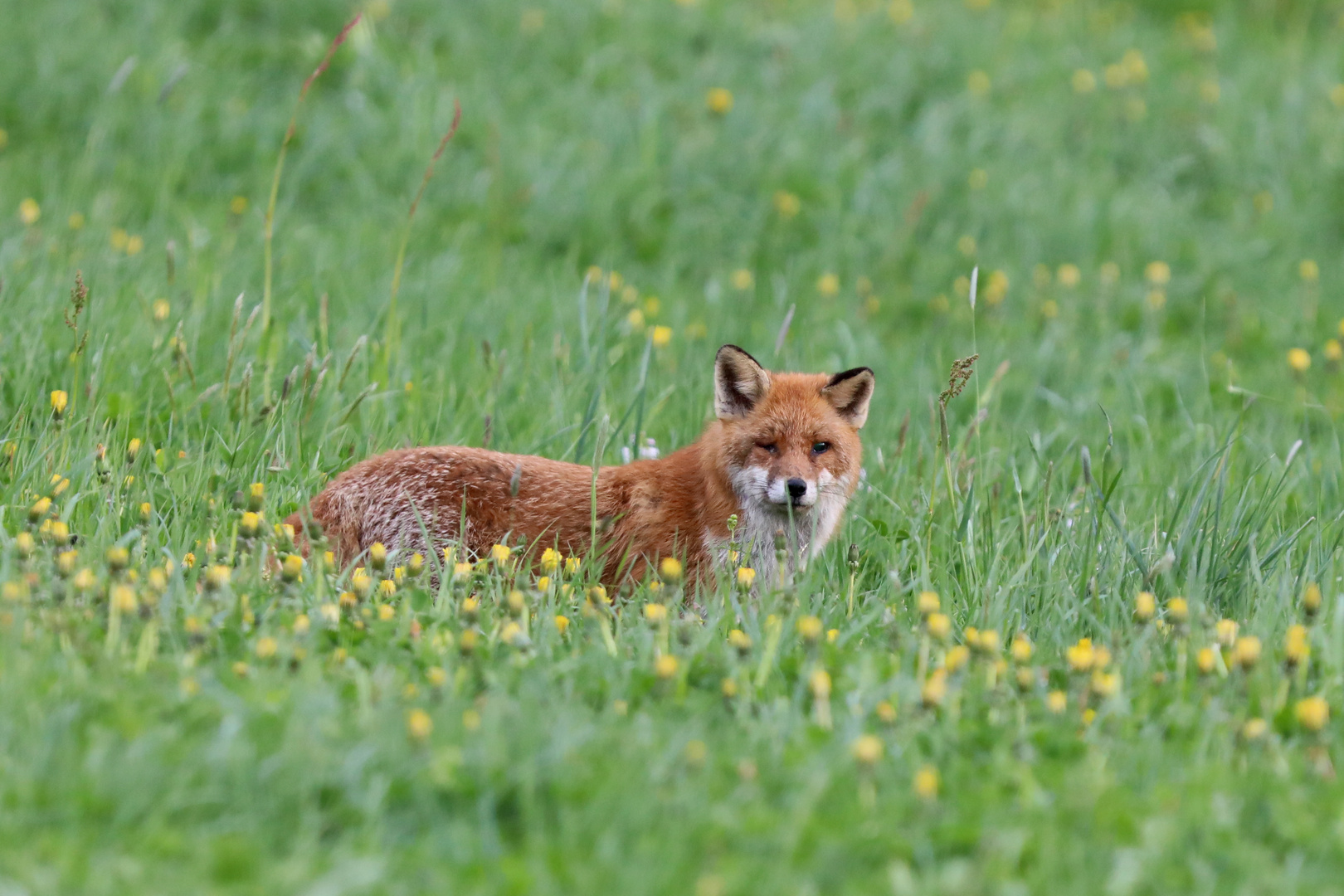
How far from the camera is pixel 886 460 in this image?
306 inches

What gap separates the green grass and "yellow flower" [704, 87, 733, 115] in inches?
4.2

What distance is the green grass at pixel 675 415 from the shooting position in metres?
3.73

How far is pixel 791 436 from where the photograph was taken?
6707 millimetres

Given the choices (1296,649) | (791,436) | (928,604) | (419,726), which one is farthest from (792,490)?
(419,726)

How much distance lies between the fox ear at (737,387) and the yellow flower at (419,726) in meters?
3.22

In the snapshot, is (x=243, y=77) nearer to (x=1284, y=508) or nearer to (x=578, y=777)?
(x=1284, y=508)

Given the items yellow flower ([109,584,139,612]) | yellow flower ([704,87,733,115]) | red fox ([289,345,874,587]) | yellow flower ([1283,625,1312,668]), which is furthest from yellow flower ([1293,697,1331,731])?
yellow flower ([704,87,733,115])

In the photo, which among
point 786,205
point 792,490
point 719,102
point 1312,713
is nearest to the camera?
point 1312,713

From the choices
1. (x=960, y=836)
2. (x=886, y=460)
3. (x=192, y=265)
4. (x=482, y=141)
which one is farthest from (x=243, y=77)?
(x=960, y=836)

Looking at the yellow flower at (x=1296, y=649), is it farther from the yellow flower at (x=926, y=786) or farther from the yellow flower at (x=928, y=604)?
the yellow flower at (x=926, y=786)

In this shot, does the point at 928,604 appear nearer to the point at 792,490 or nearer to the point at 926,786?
the point at 926,786

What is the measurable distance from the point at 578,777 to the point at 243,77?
32.2 feet

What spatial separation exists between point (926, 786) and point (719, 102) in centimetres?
989

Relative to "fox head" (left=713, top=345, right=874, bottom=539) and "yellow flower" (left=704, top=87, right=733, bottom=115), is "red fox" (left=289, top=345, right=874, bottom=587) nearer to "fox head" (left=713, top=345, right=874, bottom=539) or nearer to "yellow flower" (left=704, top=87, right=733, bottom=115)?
"fox head" (left=713, top=345, right=874, bottom=539)
